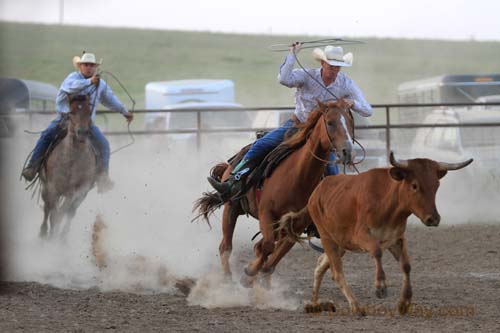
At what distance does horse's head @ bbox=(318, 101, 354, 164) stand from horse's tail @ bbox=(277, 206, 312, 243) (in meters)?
0.56

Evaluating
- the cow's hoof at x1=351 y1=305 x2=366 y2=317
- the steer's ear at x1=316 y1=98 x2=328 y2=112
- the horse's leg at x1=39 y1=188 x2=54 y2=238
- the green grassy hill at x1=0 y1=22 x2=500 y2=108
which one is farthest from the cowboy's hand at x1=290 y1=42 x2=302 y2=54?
the green grassy hill at x1=0 y1=22 x2=500 y2=108

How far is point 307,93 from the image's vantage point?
7.90 meters

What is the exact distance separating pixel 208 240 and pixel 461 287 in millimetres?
4236

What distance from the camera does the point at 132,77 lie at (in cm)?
4634

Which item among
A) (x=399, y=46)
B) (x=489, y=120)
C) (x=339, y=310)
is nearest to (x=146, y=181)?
(x=489, y=120)

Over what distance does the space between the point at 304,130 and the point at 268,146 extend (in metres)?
0.48

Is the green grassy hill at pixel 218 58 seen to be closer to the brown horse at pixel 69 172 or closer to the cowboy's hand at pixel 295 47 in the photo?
the brown horse at pixel 69 172

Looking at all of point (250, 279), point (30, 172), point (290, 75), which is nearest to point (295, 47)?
point (290, 75)

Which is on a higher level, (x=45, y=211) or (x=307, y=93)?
(x=307, y=93)

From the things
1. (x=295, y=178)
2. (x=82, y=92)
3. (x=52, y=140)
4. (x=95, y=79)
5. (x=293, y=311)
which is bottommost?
(x=293, y=311)

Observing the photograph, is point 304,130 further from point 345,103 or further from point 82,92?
point 82,92

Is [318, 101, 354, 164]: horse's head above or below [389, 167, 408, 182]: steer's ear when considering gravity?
above

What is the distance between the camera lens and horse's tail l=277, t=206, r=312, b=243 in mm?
7326

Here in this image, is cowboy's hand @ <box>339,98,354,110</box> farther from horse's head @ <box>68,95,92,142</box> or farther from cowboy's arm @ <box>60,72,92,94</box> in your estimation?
cowboy's arm @ <box>60,72,92,94</box>
